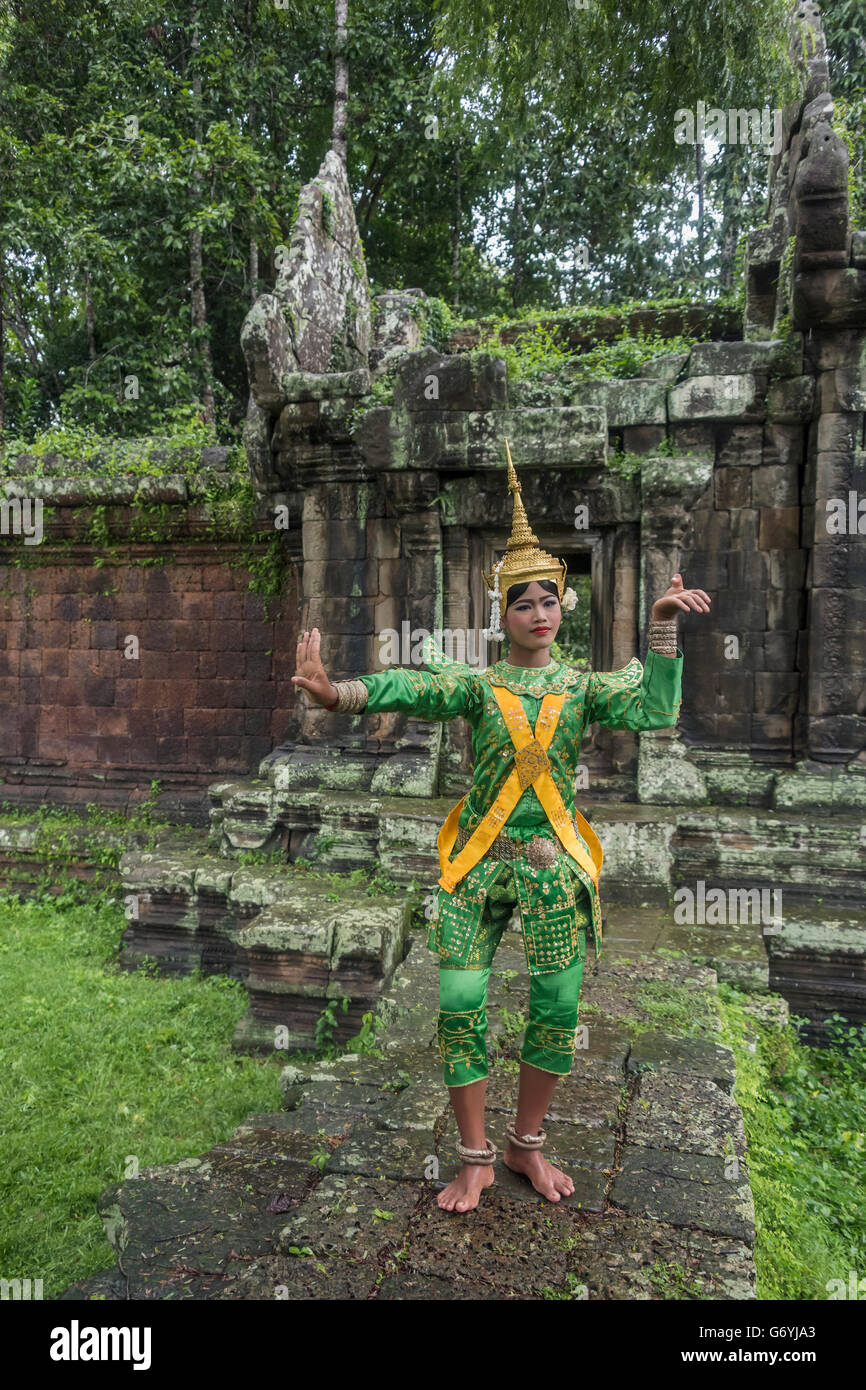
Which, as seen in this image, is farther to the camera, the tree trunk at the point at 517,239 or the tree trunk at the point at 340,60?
the tree trunk at the point at 517,239

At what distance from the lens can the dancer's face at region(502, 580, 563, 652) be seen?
292 centimetres

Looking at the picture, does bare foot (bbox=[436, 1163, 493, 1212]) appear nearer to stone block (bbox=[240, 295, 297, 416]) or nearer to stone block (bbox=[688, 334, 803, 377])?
stone block (bbox=[688, 334, 803, 377])

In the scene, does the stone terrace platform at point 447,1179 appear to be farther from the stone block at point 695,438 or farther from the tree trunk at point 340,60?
the tree trunk at point 340,60

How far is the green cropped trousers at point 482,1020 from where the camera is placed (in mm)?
2721

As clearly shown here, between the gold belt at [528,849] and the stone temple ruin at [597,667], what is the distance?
46.7 inches

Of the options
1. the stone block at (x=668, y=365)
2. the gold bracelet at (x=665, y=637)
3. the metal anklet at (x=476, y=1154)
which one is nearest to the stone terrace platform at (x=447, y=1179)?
the metal anklet at (x=476, y=1154)

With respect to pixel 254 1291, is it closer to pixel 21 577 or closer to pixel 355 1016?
pixel 355 1016

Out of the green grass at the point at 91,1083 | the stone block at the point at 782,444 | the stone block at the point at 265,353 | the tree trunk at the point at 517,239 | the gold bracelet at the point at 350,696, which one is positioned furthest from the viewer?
the tree trunk at the point at 517,239

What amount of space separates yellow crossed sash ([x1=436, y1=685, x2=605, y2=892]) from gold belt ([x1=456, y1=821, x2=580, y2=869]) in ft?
0.08

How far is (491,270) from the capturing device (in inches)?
693

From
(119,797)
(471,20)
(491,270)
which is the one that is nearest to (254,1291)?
(471,20)

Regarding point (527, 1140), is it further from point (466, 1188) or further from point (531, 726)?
point (531, 726)

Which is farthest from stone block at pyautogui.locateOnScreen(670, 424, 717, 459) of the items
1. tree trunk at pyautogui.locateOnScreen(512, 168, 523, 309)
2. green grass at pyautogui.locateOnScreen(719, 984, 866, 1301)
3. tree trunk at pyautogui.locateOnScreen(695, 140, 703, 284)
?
tree trunk at pyautogui.locateOnScreen(695, 140, 703, 284)

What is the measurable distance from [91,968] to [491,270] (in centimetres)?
1535
